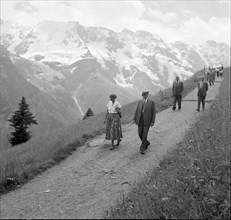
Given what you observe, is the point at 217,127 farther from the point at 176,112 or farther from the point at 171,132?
the point at 176,112

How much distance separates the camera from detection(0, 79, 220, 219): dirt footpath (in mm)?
8188

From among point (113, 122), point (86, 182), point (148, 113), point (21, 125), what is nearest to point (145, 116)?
point (148, 113)

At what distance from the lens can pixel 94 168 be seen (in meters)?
11.6

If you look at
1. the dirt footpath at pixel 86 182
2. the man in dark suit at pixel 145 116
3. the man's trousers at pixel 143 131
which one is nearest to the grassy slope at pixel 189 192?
the dirt footpath at pixel 86 182

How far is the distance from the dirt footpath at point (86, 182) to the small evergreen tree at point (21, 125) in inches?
1356

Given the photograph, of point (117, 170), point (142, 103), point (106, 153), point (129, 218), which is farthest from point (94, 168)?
point (129, 218)

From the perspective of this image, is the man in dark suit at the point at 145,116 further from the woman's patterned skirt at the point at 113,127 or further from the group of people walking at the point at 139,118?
the woman's patterned skirt at the point at 113,127

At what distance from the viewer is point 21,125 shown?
49.5 meters

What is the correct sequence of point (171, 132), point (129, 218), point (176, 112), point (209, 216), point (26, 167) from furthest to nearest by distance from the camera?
point (176, 112) < point (171, 132) < point (26, 167) < point (129, 218) < point (209, 216)

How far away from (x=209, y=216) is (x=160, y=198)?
3.87 feet

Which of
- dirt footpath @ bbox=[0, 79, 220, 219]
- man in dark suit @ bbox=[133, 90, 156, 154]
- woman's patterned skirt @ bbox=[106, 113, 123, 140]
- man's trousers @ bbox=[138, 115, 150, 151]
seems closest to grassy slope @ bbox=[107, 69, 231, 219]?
dirt footpath @ bbox=[0, 79, 220, 219]

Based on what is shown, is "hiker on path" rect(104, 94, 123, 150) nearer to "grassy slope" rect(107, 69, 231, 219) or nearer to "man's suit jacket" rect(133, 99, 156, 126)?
"man's suit jacket" rect(133, 99, 156, 126)

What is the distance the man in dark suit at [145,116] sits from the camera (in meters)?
12.9

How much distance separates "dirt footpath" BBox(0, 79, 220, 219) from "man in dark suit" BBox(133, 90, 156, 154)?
661mm
